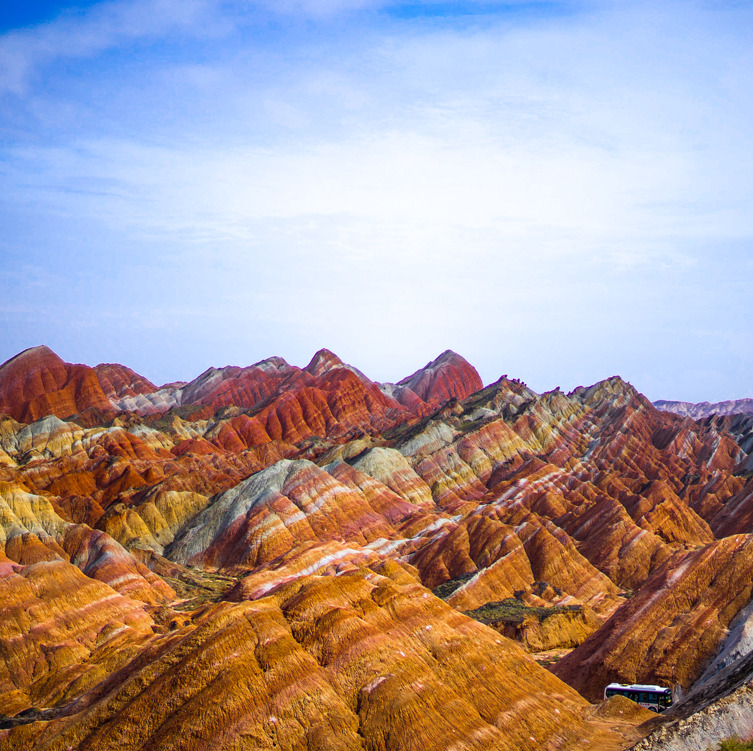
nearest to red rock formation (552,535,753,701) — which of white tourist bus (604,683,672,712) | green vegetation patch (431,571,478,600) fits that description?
white tourist bus (604,683,672,712)

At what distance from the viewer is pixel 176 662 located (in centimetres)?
4725

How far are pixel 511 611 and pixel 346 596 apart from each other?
50.3 meters

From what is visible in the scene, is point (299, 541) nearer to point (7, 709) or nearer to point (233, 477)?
point (233, 477)

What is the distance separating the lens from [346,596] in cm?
5538

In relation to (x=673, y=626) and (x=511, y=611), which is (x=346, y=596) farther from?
(x=511, y=611)

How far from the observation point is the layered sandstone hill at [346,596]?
45.9 m

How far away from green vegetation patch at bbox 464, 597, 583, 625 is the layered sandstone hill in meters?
0.73

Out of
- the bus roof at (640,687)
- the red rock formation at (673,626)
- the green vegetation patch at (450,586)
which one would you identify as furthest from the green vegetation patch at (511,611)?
the bus roof at (640,687)

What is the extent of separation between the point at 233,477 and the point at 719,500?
3994 inches

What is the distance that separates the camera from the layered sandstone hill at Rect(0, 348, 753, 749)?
45.9 m

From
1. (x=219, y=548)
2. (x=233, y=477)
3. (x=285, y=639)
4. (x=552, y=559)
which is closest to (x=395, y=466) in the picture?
(x=233, y=477)

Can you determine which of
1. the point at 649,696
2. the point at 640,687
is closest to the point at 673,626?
the point at 640,687

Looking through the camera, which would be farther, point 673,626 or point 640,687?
point 673,626

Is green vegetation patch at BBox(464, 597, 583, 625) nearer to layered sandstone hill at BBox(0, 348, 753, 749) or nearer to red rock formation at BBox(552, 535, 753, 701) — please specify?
layered sandstone hill at BBox(0, 348, 753, 749)
